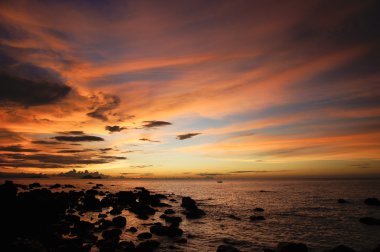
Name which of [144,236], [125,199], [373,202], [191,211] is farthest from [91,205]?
[373,202]

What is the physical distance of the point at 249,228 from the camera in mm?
37688

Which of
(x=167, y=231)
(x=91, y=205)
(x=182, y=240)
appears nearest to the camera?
(x=182, y=240)

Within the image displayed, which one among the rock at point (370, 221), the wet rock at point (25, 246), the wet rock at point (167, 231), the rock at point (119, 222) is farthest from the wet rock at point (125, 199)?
the rock at point (370, 221)

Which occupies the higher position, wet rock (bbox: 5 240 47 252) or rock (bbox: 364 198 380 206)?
wet rock (bbox: 5 240 47 252)

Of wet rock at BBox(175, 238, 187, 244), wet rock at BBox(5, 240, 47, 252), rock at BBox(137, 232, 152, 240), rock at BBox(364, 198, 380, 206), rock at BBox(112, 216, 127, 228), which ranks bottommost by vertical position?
rock at BBox(364, 198, 380, 206)

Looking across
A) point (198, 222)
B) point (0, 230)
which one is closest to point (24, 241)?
point (0, 230)

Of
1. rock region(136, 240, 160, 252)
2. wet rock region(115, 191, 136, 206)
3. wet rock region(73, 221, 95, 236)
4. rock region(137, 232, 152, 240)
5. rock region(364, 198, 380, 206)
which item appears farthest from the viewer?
wet rock region(115, 191, 136, 206)

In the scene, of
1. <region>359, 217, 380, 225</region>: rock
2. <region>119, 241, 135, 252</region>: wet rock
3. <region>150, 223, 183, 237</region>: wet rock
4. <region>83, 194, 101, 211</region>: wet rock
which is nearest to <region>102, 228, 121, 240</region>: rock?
<region>119, 241, 135, 252</region>: wet rock

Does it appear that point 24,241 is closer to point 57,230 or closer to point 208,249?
point 57,230

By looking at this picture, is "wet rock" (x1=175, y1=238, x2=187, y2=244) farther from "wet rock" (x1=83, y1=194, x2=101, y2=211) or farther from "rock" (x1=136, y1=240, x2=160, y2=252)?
"wet rock" (x1=83, y1=194, x2=101, y2=211)

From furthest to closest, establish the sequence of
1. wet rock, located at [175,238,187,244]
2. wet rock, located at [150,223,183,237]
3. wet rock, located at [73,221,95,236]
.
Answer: wet rock, located at [150,223,183,237]
wet rock, located at [73,221,95,236]
wet rock, located at [175,238,187,244]

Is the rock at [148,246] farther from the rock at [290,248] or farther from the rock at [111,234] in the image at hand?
the rock at [290,248]

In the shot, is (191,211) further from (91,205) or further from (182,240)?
(91,205)

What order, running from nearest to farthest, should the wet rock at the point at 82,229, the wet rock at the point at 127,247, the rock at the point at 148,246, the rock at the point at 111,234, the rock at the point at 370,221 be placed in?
the wet rock at the point at 127,247 < the rock at the point at 148,246 < the rock at the point at 111,234 < the wet rock at the point at 82,229 < the rock at the point at 370,221
